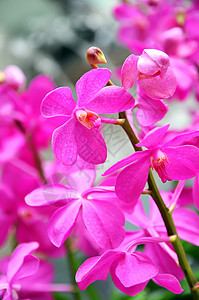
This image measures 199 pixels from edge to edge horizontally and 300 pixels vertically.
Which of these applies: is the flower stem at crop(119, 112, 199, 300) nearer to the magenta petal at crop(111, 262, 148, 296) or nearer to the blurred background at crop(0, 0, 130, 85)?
the magenta petal at crop(111, 262, 148, 296)

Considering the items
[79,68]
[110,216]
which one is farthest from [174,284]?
[79,68]

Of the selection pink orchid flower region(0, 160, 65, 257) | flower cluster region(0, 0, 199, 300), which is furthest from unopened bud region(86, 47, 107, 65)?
pink orchid flower region(0, 160, 65, 257)

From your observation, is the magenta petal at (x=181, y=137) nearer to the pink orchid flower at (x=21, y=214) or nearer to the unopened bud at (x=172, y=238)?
the unopened bud at (x=172, y=238)

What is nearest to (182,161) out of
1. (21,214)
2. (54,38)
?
(21,214)

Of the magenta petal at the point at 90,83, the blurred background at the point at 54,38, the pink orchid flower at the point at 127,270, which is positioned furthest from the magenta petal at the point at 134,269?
the blurred background at the point at 54,38

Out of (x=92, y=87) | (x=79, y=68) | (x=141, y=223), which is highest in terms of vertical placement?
(x=92, y=87)

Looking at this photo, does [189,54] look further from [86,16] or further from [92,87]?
[86,16]

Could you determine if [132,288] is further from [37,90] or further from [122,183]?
[37,90]
